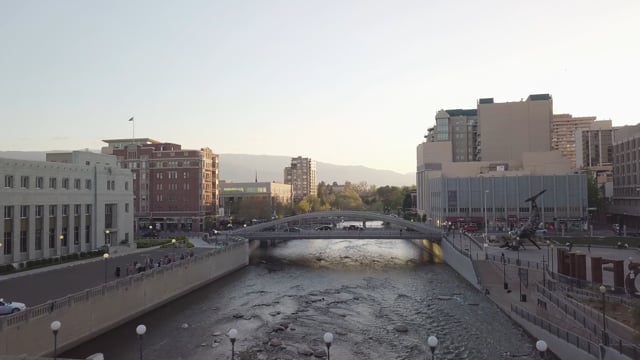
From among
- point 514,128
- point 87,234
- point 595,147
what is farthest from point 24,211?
point 595,147

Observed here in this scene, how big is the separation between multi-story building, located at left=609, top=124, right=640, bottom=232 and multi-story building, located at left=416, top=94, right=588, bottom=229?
8211 millimetres

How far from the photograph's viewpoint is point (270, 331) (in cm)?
3672

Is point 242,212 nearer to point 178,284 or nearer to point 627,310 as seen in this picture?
point 178,284

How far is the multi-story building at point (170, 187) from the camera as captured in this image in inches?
4481

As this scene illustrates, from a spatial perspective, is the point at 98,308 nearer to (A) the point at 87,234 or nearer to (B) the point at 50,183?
(B) the point at 50,183

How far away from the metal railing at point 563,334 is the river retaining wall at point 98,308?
30.5m

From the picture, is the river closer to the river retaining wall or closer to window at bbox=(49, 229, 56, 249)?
the river retaining wall

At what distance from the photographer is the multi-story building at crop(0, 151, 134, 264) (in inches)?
1890

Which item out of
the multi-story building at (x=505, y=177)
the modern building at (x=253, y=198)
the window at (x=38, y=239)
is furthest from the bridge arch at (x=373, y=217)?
the window at (x=38, y=239)

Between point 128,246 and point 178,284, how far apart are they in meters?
16.9

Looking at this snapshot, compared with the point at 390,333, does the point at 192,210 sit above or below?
above

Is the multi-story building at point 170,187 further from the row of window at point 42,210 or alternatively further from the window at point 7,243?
the window at point 7,243

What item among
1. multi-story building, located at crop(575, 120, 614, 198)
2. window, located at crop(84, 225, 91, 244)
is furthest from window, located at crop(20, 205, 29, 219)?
multi-story building, located at crop(575, 120, 614, 198)

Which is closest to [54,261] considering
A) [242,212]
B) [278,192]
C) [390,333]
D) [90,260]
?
[90,260]
